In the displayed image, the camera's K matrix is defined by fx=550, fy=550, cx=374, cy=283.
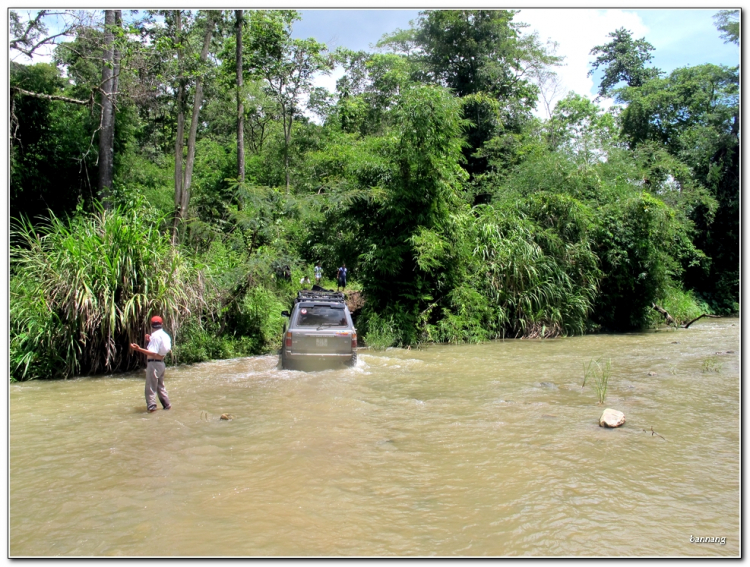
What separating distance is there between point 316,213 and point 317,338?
5.64 meters

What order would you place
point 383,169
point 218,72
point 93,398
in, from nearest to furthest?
point 93,398, point 383,169, point 218,72

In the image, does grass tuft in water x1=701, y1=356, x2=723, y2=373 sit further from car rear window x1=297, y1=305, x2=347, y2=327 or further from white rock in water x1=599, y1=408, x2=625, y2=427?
car rear window x1=297, y1=305, x2=347, y2=327

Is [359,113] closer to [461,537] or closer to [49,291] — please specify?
[49,291]

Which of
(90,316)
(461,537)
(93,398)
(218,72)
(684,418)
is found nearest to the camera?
(461,537)

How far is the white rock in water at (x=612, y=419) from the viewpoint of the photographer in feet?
24.0

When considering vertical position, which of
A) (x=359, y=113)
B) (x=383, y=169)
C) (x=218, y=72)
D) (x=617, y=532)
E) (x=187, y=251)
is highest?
(x=359, y=113)

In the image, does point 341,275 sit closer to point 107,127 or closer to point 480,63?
point 107,127

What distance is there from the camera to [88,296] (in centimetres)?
996

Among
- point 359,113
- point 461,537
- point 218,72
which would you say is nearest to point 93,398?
point 461,537

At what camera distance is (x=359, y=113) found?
32.7m

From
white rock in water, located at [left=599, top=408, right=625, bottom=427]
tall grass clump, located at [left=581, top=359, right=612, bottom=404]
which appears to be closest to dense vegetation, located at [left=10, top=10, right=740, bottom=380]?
tall grass clump, located at [left=581, top=359, right=612, bottom=404]

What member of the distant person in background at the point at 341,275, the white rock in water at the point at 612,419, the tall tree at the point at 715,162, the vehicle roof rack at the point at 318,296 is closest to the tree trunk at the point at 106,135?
the distant person in background at the point at 341,275

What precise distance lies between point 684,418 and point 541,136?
27230 mm

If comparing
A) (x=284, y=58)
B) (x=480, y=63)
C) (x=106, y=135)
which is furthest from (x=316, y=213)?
(x=480, y=63)
